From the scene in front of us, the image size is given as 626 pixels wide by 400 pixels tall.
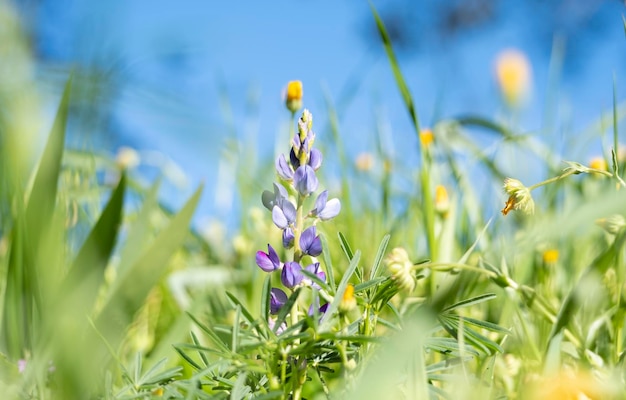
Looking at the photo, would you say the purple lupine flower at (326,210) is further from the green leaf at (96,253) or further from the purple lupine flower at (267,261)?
the green leaf at (96,253)

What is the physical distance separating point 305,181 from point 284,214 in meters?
0.04

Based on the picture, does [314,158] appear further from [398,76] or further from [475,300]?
[398,76]

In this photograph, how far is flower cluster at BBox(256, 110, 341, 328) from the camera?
1.83ft

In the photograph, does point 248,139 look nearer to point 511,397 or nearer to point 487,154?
point 487,154

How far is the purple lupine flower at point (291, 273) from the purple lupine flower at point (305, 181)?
A: 0.22 ft

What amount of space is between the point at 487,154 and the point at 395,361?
90 centimetres

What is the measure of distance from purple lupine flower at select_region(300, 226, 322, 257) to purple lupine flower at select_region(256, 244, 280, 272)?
26 mm

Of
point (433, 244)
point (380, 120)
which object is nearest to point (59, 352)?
point (433, 244)

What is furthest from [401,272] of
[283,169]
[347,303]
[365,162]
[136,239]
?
[365,162]

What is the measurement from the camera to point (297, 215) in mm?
589

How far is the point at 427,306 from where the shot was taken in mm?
481

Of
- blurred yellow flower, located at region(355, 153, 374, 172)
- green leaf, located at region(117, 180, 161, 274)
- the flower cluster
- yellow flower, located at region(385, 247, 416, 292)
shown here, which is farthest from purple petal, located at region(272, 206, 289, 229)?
blurred yellow flower, located at region(355, 153, 374, 172)

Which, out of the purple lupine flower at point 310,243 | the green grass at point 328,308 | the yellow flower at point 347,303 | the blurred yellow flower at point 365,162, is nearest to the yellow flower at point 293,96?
the green grass at point 328,308

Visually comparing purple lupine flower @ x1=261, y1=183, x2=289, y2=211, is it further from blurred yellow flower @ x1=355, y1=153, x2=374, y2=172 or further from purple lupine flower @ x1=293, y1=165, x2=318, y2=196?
blurred yellow flower @ x1=355, y1=153, x2=374, y2=172
